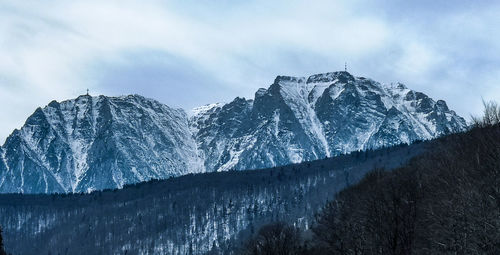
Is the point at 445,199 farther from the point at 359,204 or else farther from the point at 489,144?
the point at 359,204

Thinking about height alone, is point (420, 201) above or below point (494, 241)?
above

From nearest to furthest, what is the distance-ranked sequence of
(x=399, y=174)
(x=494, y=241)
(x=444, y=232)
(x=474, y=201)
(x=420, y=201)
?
1. (x=494, y=241)
2. (x=474, y=201)
3. (x=444, y=232)
4. (x=420, y=201)
5. (x=399, y=174)

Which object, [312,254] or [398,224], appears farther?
[312,254]

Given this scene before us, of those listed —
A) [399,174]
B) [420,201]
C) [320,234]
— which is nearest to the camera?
[420,201]

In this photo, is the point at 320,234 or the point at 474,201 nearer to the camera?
→ the point at 474,201

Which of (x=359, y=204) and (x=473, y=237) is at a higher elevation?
(x=359, y=204)

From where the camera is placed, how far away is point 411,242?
46.1 m

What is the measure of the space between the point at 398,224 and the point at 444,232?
3.39 meters

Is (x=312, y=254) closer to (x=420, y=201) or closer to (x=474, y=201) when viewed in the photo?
(x=420, y=201)

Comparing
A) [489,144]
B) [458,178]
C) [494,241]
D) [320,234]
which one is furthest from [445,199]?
[320,234]

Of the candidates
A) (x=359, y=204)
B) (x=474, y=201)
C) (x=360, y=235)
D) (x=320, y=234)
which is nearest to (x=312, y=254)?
(x=320, y=234)

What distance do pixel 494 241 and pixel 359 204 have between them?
18.6 meters

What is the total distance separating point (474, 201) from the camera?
4025 centimetres

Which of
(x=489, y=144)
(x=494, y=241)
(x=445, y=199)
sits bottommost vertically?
(x=494, y=241)
